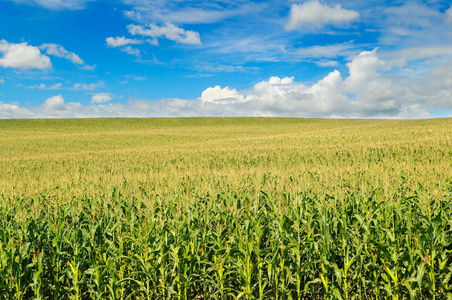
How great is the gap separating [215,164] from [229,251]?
15.1 m

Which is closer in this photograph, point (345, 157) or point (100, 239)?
point (100, 239)

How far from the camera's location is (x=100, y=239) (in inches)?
240

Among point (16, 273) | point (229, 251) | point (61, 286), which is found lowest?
point (61, 286)

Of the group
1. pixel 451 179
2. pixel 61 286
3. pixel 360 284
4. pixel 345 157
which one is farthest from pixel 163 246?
pixel 345 157

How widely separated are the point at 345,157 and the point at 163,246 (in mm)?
17037

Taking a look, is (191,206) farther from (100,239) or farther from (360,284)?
(360,284)

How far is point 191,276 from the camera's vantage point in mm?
5660

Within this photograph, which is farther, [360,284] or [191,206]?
[191,206]

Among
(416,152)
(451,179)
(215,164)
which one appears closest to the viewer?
(451,179)

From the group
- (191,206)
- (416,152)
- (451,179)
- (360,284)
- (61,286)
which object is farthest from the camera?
(416,152)

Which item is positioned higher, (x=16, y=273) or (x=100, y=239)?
(x=100, y=239)

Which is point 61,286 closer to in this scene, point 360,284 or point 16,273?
point 16,273

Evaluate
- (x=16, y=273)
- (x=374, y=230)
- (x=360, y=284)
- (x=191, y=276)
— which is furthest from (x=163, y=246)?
(x=374, y=230)

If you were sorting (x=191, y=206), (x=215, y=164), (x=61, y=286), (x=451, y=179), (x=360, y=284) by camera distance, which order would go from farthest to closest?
(x=215, y=164)
(x=451, y=179)
(x=191, y=206)
(x=61, y=286)
(x=360, y=284)
